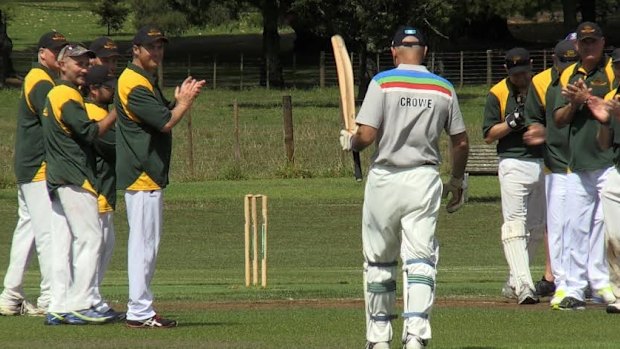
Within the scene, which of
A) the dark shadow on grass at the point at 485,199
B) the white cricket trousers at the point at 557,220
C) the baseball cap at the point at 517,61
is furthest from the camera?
the dark shadow on grass at the point at 485,199

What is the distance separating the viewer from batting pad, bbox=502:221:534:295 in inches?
518

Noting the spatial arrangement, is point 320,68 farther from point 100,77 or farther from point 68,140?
point 68,140

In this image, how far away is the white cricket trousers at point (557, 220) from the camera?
42.2ft

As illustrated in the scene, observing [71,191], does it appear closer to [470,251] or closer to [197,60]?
[470,251]

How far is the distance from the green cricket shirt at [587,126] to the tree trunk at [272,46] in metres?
46.8

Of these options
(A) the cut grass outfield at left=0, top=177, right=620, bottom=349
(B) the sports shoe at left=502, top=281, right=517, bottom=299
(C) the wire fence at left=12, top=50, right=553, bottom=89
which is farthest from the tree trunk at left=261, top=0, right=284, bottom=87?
A: (B) the sports shoe at left=502, top=281, right=517, bottom=299

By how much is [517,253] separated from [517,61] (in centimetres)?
177

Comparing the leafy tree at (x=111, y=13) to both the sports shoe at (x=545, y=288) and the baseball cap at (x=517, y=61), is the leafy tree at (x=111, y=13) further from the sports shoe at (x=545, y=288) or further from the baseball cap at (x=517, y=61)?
the baseball cap at (x=517, y=61)

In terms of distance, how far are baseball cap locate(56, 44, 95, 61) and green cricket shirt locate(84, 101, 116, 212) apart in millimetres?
447

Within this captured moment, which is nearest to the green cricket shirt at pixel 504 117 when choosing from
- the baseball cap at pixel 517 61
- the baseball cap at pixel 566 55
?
the baseball cap at pixel 517 61

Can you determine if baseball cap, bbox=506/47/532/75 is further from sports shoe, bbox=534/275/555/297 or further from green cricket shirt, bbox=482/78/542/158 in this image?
sports shoe, bbox=534/275/555/297

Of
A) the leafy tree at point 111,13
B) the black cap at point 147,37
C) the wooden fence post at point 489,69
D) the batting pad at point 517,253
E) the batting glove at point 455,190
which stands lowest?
the batting pad at point 517,253

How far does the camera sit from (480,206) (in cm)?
2702

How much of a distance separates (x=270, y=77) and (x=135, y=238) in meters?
48.7
